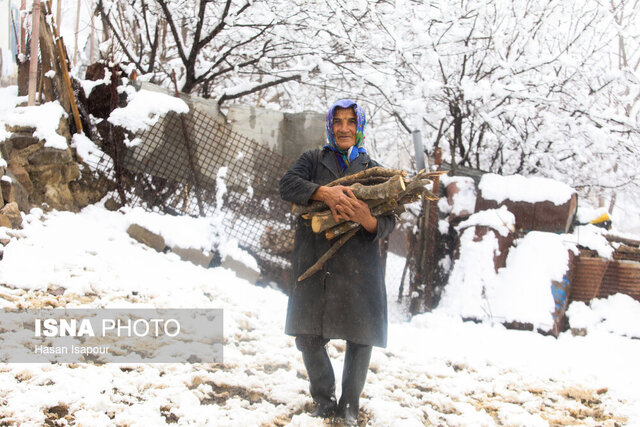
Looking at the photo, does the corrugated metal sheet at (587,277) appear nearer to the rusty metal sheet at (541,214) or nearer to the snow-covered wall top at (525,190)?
the rusty metal sheet at (541,214)

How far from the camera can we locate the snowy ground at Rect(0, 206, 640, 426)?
2.27 meters

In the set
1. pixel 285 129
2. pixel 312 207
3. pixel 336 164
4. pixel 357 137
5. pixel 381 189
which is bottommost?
pixel 312 207

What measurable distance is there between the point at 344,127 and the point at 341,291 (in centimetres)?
84

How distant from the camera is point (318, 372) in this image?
7.91ft

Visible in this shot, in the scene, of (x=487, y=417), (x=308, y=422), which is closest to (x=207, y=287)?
(x=308, y=422)

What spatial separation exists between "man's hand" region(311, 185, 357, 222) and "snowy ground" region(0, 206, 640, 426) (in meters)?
1.03

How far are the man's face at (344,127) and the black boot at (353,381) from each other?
3.41 ft

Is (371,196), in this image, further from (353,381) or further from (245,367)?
(245,367)

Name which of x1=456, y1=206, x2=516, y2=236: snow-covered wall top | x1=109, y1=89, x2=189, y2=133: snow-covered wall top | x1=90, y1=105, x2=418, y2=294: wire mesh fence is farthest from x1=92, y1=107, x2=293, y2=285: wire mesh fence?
x1=456, y1=206, x2=516, y2=236: snow-covered wall top

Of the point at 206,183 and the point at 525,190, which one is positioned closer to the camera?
the point at 525,190

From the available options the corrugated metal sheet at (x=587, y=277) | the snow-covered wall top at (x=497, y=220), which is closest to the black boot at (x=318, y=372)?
the snow-covered wall top at (x=497, y=220)

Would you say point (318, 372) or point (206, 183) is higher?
point (206, 183)

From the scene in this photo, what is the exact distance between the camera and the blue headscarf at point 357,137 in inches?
96.5

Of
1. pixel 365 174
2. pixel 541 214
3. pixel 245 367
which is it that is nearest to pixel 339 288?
pixel 365 174
